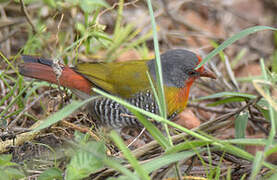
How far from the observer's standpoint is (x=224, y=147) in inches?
70.0

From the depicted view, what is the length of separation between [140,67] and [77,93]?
55 cm

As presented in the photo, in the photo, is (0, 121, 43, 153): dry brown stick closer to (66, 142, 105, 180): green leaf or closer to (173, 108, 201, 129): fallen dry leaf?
(66, 142, 105, 180): green leaf

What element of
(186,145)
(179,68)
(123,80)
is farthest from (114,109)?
(186,145)

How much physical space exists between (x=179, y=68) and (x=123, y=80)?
1.59 feet

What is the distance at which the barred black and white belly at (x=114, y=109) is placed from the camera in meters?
2.83

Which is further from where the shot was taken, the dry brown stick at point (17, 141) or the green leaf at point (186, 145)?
the dry brown stick at point (17, 141)

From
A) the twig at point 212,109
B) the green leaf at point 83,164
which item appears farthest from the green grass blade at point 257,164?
the twig at point 212,109

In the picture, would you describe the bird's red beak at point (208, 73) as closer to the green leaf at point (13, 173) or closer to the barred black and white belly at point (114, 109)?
the barred black and white belly at point (114, 109)

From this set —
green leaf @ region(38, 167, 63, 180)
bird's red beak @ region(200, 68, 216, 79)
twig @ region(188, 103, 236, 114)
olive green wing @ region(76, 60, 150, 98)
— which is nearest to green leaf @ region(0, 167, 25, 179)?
Answer: green leaf @ region(38, 167, 63, 180)

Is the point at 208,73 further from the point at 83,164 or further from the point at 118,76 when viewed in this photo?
the point at 83,164

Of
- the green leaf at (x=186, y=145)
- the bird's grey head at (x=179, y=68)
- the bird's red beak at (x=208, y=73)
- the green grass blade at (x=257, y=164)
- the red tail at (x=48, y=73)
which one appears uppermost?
the red tail at (x=48, y=73)

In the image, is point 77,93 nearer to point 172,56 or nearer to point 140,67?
point 140,67

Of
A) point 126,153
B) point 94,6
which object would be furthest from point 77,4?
point 126,153

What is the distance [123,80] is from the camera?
296cm
